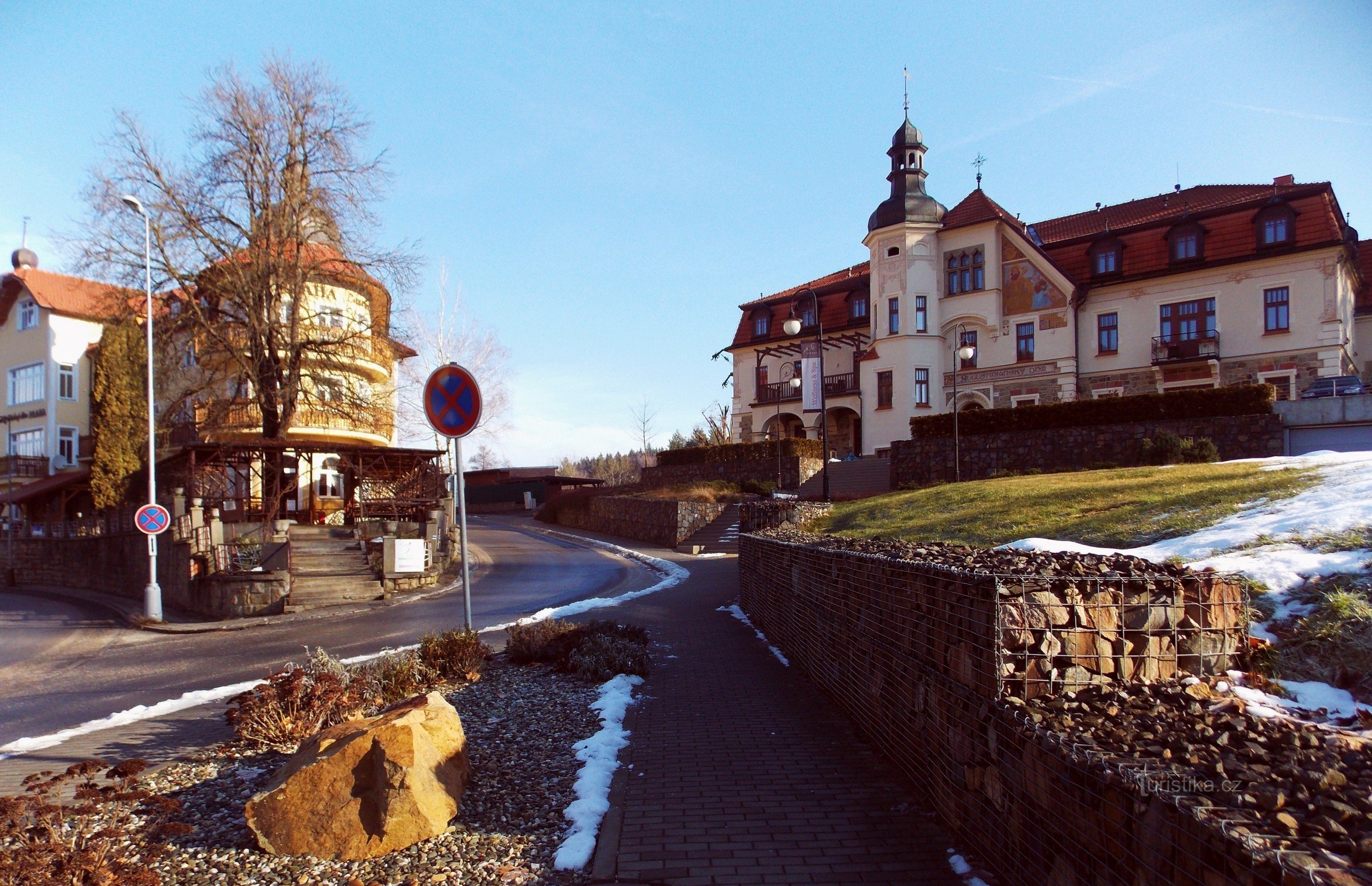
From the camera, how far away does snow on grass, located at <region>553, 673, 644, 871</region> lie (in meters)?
4.40

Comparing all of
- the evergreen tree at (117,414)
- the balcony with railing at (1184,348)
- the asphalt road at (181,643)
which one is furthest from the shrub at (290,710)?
the balcony with railing at (1184,348)

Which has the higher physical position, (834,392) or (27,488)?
(834,392)

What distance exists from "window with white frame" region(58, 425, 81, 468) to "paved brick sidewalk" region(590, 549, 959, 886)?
48.2 metres

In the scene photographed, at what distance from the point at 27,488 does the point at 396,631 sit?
3853 centimetres

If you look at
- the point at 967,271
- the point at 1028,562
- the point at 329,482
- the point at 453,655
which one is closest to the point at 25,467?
the point at 329,482

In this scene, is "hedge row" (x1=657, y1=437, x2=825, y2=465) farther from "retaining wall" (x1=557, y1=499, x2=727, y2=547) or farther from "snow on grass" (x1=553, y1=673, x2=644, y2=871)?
"snow on grass" (x1=553, y1=673, x2=644, y2=871)

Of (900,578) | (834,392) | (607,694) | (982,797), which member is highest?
(834,392)

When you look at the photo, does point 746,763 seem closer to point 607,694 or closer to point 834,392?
point 607,694

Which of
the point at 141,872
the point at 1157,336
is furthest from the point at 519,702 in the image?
the point at 1157,336

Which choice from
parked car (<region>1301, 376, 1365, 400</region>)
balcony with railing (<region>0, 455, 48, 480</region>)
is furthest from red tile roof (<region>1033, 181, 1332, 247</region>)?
balcony with railing (<region>0, 455, 48, 480</region>)

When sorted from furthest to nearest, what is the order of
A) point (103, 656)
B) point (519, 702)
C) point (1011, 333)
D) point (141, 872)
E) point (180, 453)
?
point (1011, 333) < point (180, 453) < point (103, 656) < point (519, 702) < point (141, 872)

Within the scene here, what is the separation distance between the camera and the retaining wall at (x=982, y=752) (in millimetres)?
2641

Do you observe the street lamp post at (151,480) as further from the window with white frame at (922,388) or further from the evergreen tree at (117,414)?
the window with white frame at (922,388)

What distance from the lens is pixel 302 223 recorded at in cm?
2873
